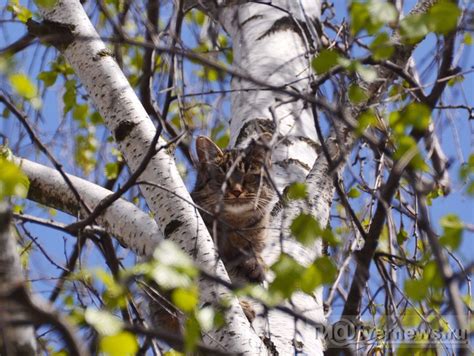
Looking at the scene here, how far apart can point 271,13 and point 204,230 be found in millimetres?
1861

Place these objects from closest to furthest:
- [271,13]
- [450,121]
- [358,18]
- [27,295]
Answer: [27,295] → [358,18] → [450,121] → [271,13]

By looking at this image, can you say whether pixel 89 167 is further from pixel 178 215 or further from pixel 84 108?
pixel 178 215

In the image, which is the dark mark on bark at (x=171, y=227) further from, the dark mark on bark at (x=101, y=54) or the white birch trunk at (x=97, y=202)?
the dark mark on bark at (x=101, y=54)

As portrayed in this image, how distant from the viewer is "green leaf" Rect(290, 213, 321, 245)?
2.12 metres

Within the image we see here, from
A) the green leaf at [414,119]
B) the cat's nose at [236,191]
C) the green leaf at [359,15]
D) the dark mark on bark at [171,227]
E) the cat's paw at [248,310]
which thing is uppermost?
the cat's nose at [236,191]

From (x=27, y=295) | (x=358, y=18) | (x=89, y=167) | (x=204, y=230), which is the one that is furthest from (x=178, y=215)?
(x=89, y=167)

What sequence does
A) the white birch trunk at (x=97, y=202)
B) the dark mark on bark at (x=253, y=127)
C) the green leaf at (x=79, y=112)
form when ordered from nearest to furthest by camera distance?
the white birch trunk at (x=97, y=202)
the dark mark on bark at (x=253, y=127)
the green leaf at (x=79, y=112)

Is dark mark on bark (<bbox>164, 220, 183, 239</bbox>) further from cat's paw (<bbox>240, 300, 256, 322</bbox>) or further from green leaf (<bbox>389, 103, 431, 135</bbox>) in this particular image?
green leaf (<bbox>389, 103, 431, 135</bbox>)

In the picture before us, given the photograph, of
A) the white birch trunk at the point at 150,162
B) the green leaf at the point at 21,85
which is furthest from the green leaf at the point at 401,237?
the green leaf at the point at 21,85

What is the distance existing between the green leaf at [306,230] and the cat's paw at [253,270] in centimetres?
115

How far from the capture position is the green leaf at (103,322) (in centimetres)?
178

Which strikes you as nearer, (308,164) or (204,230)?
(204,230)

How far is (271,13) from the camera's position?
14.5ft

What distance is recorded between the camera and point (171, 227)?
3.03m
